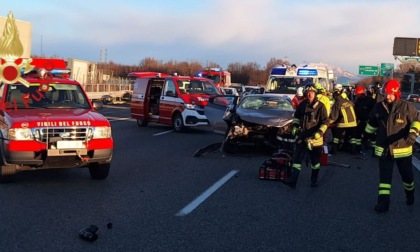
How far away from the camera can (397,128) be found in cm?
640

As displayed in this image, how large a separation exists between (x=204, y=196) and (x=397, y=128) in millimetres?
2775

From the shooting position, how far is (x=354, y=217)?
600cm

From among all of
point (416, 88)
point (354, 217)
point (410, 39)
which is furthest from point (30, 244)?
point (416, 88)

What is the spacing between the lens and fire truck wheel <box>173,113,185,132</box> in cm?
1578

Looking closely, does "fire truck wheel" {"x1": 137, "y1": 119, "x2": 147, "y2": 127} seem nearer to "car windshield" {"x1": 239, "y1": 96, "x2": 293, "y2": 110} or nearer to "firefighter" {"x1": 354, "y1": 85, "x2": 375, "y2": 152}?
"car windshield" {"x1": 239, "y1": 96, "x2": 293, "y2": 110}

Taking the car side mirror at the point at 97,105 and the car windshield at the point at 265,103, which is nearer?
the car side mirror at the point at 97,105

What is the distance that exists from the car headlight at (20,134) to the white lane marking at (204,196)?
8.16ft

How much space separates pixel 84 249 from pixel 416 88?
3753 inches

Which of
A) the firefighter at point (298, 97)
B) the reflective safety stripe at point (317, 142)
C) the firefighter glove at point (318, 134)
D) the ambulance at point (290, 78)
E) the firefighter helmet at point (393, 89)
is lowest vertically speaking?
the reflective safety stripe at point (317, 142)

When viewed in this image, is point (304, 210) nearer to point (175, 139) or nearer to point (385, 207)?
point (385, 207)

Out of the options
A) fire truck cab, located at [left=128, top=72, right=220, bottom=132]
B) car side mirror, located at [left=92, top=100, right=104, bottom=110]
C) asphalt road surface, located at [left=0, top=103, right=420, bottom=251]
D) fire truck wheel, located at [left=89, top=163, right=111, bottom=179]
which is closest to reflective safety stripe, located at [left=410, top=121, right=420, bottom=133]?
asphalt road surface, located at [left=0, top=103, right=420, bottom=251]

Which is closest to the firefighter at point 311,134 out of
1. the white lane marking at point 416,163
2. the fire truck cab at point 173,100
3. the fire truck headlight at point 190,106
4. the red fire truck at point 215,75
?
the white lane marking at point 416,163

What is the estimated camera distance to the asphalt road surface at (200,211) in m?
4.87

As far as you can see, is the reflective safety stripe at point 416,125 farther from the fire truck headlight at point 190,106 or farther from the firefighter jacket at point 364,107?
the fire truck headlight at point 190,106
